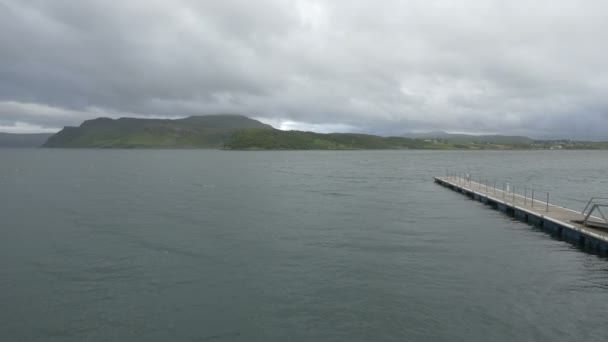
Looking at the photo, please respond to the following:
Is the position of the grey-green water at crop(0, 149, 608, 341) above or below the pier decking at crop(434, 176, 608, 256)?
below

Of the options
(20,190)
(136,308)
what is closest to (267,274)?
(136,308)

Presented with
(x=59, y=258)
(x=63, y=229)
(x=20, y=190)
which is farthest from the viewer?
(x=20, y=190)

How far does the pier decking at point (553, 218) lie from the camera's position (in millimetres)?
29919

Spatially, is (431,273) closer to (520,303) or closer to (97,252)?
(520,303)

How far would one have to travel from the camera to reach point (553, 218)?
36.2 metres

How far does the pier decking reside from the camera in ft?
98.2

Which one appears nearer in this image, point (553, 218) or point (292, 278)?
point (292, 278)

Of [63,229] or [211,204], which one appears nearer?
[63,229]

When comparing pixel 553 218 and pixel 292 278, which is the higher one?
pixel 553 218

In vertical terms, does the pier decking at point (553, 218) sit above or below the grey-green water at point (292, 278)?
above

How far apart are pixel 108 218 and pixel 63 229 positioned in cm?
530

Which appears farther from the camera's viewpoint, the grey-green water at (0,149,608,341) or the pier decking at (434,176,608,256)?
the pier decking at (434,176,608,256)

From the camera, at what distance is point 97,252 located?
1139 inches

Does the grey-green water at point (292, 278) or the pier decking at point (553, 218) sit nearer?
the grey-green water at point (292, 278)
